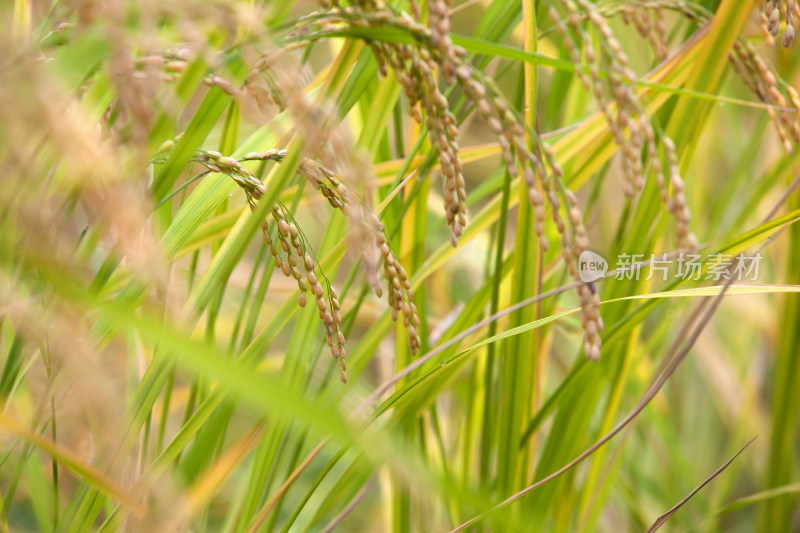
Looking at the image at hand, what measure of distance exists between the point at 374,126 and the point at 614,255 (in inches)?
10.4

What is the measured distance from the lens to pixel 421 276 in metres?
0.63

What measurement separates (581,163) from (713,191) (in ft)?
3.46

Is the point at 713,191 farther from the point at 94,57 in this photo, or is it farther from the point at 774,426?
the point at 94,57

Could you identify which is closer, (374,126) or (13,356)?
(13,356)

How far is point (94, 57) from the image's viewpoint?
0.31 meters

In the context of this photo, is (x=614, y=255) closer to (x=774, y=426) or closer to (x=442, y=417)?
(x=774, y=426)

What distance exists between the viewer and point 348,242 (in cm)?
45

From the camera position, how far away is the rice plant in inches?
11.0

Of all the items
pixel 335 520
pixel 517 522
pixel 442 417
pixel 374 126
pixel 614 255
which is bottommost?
pixel 442 417

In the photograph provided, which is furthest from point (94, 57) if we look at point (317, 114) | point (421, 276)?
point (421, 276)

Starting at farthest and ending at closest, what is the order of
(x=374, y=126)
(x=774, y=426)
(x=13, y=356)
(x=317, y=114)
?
(x=774, y=426) → (x=374, y=126) → (x=13, y=356) → (x=317, y=114)

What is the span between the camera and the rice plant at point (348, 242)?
0.28 metres

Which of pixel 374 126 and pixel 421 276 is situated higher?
pixel 374 126

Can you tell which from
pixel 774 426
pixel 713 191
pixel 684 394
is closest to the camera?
pixel 774 426
